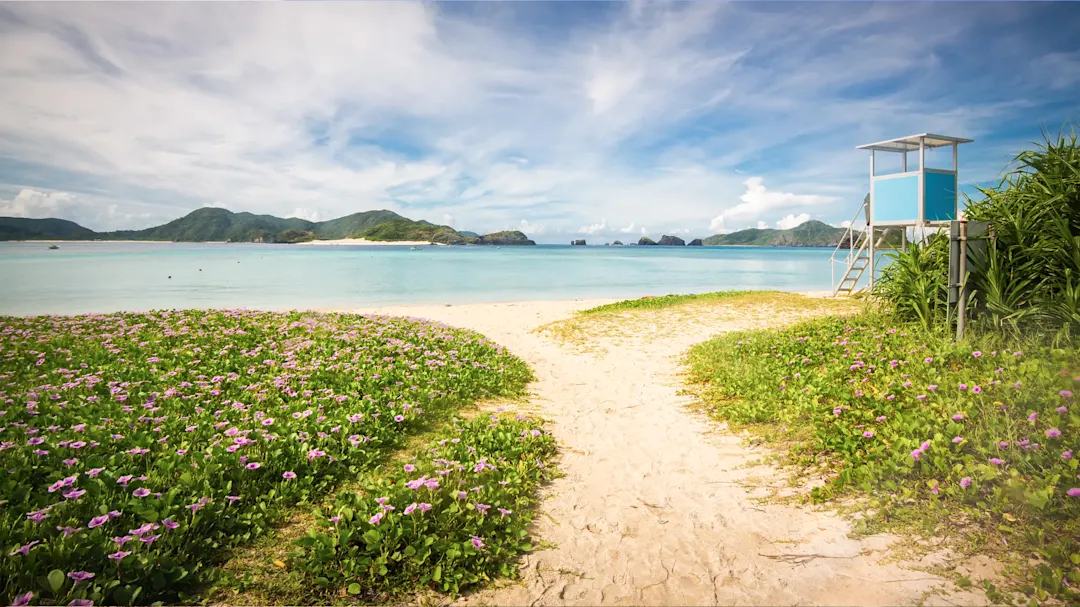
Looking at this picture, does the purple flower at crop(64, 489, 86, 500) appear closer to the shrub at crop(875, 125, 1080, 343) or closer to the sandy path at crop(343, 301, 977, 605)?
the sandy path at crop(343, 301, 977, 605)

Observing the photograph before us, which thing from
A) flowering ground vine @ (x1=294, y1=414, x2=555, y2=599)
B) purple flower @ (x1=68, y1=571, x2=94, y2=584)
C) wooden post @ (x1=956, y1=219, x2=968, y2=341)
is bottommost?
flowering ground vine @ (x1=294, y1=414, x2=555, y2=599)

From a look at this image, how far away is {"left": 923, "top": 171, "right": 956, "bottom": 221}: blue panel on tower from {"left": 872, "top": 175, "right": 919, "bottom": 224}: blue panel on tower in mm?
375

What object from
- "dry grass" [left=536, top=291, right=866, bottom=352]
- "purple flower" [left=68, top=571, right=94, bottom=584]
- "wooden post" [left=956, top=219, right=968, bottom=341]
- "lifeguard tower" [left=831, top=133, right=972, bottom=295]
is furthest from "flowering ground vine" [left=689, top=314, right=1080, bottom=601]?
"lifeguard tower" [left=831, top=133, right=972, bottom=295]

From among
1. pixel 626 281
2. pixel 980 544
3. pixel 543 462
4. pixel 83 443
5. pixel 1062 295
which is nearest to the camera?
pixel 980 544

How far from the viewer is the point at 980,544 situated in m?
3.66

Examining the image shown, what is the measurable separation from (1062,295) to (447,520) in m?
8.25

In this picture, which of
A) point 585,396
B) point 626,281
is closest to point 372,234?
point 626,281

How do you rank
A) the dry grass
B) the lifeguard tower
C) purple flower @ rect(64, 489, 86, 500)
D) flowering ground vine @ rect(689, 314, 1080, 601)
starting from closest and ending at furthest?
flowering ground vine @ rect(689, 314, 1080, 601) → purple flower @ rect(64, 489, 86, 500) → the dry grass → the lifeguard tower

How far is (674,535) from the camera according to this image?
14.1 feet

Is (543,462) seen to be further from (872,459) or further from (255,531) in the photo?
(872,459)

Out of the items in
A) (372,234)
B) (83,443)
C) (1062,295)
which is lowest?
(83,443)

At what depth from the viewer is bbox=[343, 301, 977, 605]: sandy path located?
3.49 metres

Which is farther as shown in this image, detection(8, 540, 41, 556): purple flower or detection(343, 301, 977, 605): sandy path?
detection(343, 301, 977, 605): sandy path

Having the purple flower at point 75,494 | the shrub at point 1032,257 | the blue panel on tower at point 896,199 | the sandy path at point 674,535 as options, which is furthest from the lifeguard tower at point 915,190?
the purple flower at point 75,494
